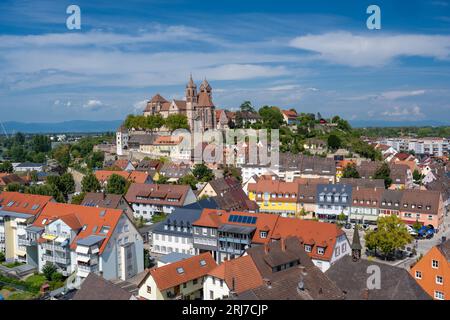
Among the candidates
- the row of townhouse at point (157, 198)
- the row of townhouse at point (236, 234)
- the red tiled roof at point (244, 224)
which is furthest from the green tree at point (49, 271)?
the row of townhouse at point (157, 198)

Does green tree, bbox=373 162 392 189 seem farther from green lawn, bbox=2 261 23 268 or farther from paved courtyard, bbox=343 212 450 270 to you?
green lawn, bbox=2 261 23 268

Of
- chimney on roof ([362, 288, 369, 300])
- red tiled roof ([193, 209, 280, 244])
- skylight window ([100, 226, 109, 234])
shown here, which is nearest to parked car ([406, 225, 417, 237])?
red tiled roof ([193, 209, 280, 244])

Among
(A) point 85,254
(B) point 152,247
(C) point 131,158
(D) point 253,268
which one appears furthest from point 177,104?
(D) point 253,268

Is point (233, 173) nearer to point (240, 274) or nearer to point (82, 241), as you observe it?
point (82, 241)

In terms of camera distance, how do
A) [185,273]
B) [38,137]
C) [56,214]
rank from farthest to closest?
1. [38,137]
2. [56,214]
3. [185,273]

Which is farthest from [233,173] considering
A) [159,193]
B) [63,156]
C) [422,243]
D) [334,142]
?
[63,156]

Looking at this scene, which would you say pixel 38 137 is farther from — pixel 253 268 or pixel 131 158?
pixel 253 268

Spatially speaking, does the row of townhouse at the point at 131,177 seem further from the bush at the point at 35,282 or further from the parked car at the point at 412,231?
the parked car at the point at 412,231
